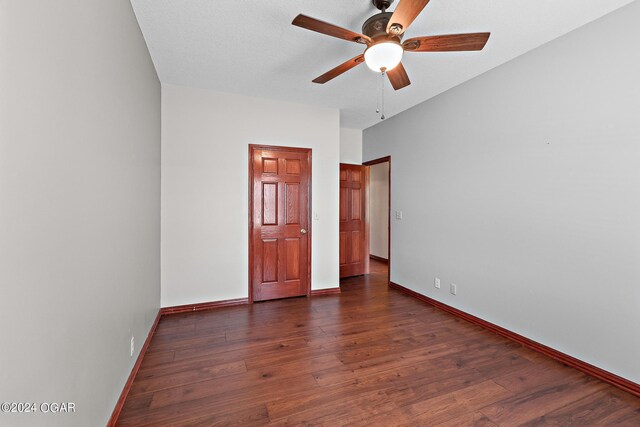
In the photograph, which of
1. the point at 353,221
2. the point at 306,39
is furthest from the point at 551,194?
the point at 353,221

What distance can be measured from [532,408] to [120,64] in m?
3.48

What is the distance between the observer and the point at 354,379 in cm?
216

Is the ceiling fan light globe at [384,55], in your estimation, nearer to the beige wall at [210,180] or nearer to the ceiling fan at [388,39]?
the ceiling fan at [388,39]

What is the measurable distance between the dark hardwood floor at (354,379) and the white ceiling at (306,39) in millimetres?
2725

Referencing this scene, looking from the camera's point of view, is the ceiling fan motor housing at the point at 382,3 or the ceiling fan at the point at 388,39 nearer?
the ceiling fan at the point at 388,39

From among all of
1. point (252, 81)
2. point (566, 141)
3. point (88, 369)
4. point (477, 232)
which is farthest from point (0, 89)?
point (477, 232)

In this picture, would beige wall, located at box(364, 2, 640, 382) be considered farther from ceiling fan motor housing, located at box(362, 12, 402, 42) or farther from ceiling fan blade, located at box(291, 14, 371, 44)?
ceiling fan blade, located at box(291, 14, 371, 44)

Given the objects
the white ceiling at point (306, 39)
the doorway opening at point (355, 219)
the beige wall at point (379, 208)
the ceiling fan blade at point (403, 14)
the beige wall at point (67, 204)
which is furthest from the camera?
the beige wall at point (379, 208)

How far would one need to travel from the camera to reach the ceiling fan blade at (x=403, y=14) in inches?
61.3

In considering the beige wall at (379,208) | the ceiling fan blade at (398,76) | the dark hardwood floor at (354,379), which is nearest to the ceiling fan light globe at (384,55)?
the ceiling fan blade at (398,76)

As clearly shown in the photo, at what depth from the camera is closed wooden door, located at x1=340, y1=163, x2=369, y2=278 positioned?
17.2 feet

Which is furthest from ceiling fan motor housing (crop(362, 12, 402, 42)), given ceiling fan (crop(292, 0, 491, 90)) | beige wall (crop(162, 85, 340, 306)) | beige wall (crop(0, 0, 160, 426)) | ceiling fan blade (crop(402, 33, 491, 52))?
beige wall (crop(162, 85, 340, 306))

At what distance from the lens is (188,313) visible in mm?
3463

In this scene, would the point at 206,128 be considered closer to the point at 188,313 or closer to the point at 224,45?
the point at 224,45
